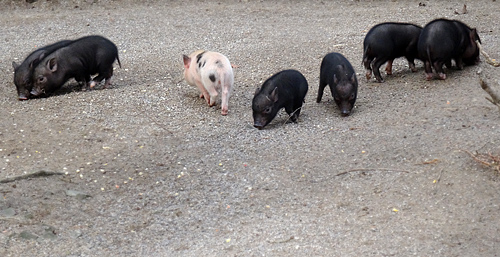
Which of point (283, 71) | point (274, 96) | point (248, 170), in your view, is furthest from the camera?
point (283, 71)

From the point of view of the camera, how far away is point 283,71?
25.8 ft

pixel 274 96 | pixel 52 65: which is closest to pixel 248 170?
pixel 274 96

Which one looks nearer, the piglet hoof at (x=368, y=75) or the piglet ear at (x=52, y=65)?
the piglet ear at (x=52, y=65)

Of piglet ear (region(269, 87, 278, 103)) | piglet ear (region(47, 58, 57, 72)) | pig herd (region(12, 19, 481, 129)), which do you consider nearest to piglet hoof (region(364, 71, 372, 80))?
pig herd (region(12, 19, 481, 129))

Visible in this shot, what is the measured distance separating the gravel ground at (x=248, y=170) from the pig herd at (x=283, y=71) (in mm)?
218

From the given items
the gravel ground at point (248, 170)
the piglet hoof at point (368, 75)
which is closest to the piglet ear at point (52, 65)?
the gravel ground at point (248, 170)

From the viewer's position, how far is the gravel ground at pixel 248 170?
16.2 feet

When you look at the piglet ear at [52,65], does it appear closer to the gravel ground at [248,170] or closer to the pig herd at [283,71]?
the pig herd at [283,71]

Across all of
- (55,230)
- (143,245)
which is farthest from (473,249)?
(55,230)

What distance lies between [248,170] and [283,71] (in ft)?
6.96

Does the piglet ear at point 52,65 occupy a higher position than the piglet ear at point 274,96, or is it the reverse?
the piglet ear at point 274,96

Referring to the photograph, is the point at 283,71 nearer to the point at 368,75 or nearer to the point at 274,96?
the point at 274,96

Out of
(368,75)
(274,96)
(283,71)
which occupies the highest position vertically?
(283,71)

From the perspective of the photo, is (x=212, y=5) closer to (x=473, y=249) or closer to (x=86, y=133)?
(x=86, y=133)
